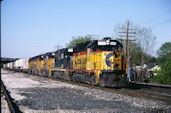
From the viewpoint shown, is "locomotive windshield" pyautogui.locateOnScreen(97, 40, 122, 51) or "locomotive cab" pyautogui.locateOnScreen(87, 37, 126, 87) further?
"locomotive windshield" pyautogui.locateOnScreen(97, 40, 122, 51)

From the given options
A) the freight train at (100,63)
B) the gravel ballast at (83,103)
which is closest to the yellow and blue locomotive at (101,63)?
the freight train at (100,63)

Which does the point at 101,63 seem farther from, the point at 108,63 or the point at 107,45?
the point at 107,45

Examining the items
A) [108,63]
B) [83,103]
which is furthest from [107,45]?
[83,103]

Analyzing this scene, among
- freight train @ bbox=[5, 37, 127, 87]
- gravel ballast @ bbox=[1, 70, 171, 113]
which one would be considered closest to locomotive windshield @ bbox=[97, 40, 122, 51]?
freight train @ bbox=[5, 37, 127, 87]

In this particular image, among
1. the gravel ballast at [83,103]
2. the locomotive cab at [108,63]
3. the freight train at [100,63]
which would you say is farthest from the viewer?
the freight train at [100,63]

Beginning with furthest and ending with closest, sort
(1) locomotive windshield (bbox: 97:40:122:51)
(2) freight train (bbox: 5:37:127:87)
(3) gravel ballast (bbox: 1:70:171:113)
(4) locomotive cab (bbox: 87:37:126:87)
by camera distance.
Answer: (1) locomotive windshield (bbox: 97:40:122:51) → (2) freight train (bbox: 5:37:127:87) → (4) locomotive cab (bbox: 87:37:126:87) → (3) gravel ballast (bbox: 1:70:171:113)

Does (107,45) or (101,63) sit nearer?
(101,63)

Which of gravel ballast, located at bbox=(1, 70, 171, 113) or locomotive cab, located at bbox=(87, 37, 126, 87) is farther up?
locomotive cab, located at bbox=(87, 37, 126, 87)

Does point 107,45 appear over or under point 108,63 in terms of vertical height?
over

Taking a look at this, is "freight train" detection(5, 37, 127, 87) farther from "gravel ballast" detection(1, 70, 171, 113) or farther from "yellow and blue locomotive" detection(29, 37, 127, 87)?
"gravel ballast" detection(1, 70, 171, 113)

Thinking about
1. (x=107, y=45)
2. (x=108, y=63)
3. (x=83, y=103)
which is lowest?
(x=83, y=103)

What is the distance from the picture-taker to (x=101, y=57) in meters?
13.1

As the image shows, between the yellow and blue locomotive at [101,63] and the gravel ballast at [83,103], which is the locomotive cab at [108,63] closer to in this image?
the yellow and blue locomotive at [101,63]

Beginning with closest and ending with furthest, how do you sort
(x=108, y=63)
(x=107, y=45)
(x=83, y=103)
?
(x=83, y=103) < (x=108, y=63) < (x=107, y=45)
